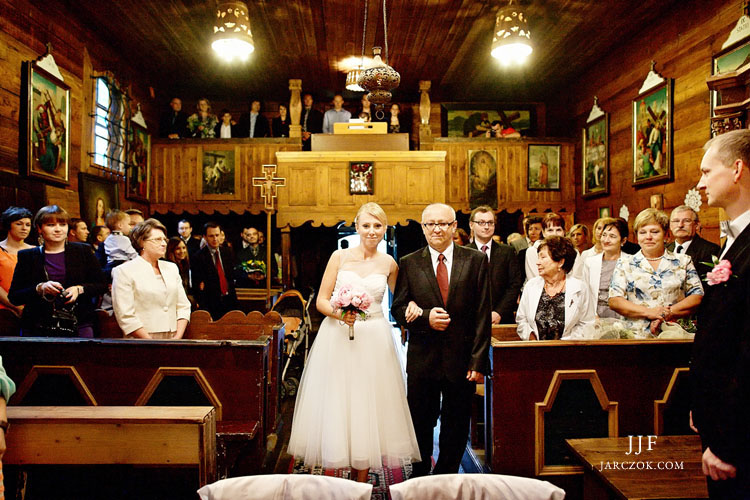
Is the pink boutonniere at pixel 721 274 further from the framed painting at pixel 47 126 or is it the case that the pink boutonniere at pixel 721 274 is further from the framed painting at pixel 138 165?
the framed painting at pixel 138 165

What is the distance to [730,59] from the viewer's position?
6344 mm

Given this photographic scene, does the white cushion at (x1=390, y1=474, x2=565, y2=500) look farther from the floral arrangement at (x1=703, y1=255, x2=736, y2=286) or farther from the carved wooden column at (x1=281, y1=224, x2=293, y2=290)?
the carved wooden column at (x1=281, y1=224, x2=293, y2=290)

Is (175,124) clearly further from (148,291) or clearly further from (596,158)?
(596,158)

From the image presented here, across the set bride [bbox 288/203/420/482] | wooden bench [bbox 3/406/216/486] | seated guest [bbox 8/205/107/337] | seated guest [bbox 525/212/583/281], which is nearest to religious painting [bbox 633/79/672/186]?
seated guest [bbox 525/212/583/281]

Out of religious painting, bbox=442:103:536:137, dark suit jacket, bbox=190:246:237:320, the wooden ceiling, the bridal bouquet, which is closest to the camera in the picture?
the bridal bouquet

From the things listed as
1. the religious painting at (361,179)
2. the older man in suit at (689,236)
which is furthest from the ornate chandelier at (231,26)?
the older man in suit at (689,236)

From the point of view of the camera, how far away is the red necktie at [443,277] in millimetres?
3280

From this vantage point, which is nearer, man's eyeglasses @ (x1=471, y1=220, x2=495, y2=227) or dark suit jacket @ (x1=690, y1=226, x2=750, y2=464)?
dark suit jacket @ (x1=690, y1=226, x2=750, y2=464)

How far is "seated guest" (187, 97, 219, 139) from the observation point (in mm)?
11312

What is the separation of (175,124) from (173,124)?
2.1 inches

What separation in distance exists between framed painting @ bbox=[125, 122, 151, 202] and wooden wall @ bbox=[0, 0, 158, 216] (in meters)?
0.27

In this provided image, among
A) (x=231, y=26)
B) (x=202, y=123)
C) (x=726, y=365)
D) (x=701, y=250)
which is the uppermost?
(x=231, y=26)

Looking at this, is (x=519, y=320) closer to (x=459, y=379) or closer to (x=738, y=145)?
(x=459, y=379)

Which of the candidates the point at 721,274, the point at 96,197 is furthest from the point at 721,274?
the point at 96,197
